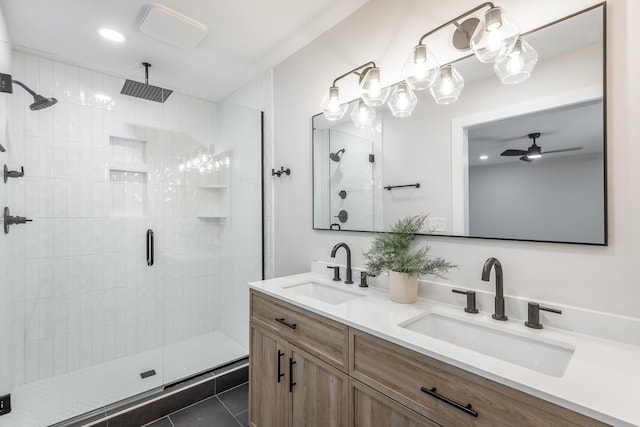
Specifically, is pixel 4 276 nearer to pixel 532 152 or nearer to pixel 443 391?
pixel 443 391

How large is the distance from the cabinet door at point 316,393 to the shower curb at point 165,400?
3.42 feet

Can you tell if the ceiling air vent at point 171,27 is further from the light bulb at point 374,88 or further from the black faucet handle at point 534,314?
the black faucet handle at point 534,314

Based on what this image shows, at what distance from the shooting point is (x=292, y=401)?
1.42m

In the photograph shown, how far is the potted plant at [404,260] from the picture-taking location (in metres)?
1.36

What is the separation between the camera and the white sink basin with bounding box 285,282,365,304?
5.54ft

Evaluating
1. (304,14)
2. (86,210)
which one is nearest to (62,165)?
(86,210)

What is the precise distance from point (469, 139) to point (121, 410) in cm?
245

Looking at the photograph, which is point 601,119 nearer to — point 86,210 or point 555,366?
point 555,366

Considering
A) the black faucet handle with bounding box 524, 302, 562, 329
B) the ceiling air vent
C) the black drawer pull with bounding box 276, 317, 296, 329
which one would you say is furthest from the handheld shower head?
the black faucet handle with bounding box 524, 302, 562, 329

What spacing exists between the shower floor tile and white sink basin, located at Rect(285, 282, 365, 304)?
116cm

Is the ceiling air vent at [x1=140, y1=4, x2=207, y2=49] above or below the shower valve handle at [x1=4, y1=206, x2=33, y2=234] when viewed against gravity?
above

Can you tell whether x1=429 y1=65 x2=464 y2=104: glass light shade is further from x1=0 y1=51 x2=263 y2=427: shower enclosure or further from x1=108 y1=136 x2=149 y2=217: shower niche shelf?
x1=108 y1=136 x2=149 y2=217: shower niche shelf

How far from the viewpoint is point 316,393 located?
129 cm

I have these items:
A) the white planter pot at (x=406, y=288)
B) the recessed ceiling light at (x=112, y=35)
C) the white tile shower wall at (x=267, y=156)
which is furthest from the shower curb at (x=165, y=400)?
the recessed ceiling light at (x=112, y=35)
